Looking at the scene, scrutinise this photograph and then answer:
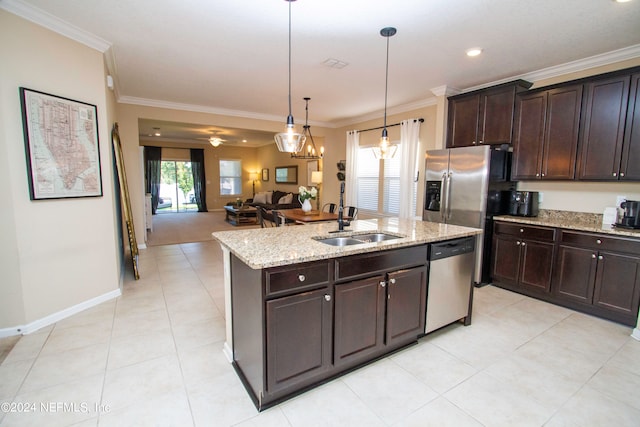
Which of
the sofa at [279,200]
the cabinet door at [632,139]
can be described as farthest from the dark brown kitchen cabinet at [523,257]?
the sofa at [279,200]

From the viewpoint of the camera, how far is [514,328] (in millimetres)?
2818

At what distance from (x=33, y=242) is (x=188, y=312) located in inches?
58.7

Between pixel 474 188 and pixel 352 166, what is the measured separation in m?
3.25

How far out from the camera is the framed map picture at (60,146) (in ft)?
8.41

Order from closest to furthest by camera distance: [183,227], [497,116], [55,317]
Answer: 1. [55,317]
2. [497,116]
3. [183,227]

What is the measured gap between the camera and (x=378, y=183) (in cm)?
621

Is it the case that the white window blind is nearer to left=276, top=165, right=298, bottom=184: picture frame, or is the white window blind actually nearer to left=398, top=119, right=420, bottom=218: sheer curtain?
left=398, top=119, right=420, bottom=218: sheer curtain

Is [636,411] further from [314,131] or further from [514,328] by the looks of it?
[314,131]

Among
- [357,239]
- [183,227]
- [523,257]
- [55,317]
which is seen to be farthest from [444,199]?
[183,227]

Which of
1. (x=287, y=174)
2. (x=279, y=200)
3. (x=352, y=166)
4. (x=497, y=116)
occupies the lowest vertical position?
(x=279, y=200)

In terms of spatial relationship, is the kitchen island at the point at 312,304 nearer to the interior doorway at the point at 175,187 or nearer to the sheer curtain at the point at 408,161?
the sheer curtain at the point at 408,161

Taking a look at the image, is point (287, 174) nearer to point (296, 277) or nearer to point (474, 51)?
point (474, 51)

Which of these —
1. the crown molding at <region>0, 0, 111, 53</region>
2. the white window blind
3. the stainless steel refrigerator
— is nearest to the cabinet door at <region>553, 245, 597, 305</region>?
the stainless steel refrigerator

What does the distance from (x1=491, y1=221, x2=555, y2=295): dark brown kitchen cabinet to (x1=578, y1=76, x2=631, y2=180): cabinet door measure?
2.55 feet
